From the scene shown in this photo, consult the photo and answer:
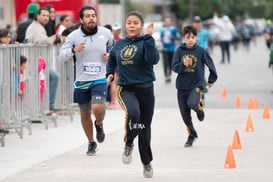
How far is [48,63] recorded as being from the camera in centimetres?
Result: 1507

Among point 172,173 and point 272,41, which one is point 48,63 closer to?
point 172,173

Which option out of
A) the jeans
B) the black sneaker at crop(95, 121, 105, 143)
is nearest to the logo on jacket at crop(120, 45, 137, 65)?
the black sneaker at crop(95, 121, 105, 143)

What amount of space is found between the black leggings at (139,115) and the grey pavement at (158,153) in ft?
1.17

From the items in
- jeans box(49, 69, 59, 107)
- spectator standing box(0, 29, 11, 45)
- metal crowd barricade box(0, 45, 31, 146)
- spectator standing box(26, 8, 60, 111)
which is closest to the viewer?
metal crowd barricade box(0, 45, 31, 146)

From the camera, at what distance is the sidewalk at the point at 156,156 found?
31.4 ft

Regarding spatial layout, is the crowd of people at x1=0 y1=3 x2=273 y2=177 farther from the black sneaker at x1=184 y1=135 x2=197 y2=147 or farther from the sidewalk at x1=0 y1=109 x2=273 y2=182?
the sidewalk at x1=0 y1=109 x2=273 y2=182

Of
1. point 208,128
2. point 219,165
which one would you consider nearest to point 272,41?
point 208,128

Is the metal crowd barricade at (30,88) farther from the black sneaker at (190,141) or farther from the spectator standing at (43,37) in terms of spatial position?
the black sneaker at (190,141)

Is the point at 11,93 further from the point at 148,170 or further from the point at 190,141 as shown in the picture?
the point at 148,170

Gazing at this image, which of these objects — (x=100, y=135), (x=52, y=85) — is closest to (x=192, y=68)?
(x=100, y=135)

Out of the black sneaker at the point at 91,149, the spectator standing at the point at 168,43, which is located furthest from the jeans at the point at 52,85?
the spectator standing at the point at 168,43

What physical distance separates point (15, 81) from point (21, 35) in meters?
2.46

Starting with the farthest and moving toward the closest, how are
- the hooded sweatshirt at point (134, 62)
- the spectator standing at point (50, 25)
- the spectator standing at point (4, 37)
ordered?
1. the spectator standing at point (50, 25)
2. the spectator standing at point (4, 37)
3. the hooded sweatshirt at point (134, 62)

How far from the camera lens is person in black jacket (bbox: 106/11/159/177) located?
9.20 metres
